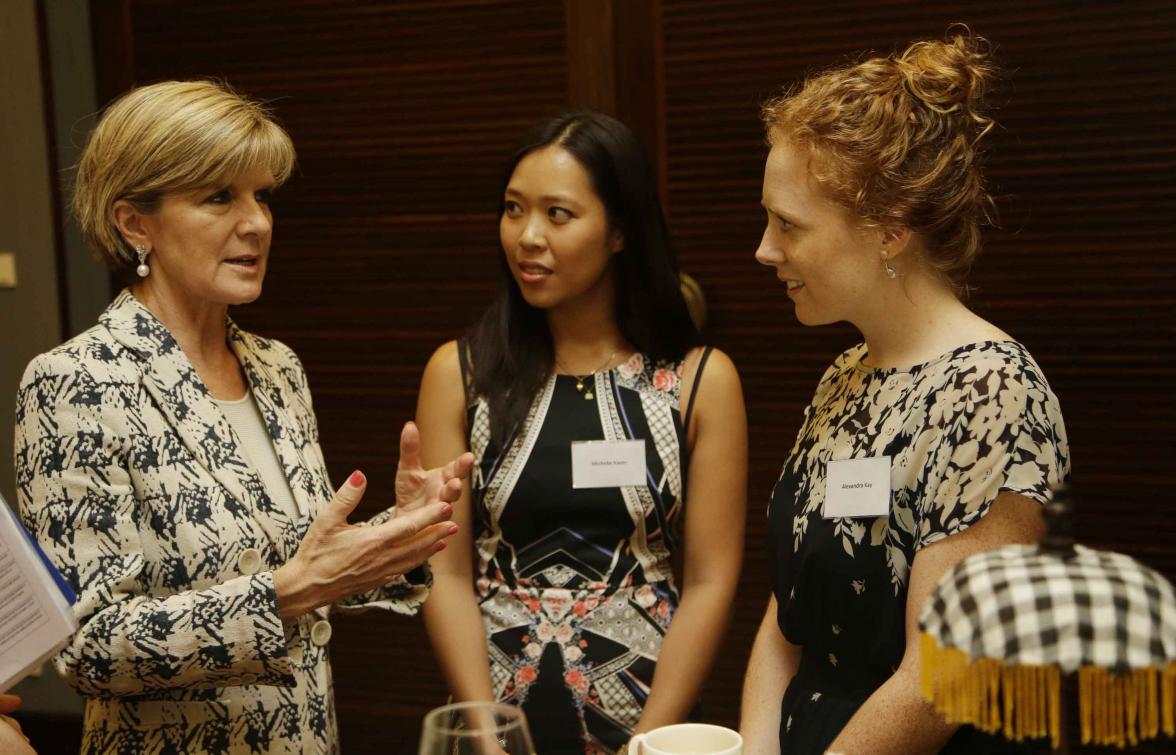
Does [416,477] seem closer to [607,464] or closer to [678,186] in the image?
[607,464]

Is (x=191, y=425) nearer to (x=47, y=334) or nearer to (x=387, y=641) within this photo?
(x=387, y=641)

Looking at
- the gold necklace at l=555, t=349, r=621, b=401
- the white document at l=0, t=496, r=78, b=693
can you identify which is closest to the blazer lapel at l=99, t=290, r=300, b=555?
the white document at l=0, t=496, r=78, b=693

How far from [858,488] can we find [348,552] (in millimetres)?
694

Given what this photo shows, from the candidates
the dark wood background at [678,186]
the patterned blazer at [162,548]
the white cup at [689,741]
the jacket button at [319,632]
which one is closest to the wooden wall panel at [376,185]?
the dark wood background at [678,186]

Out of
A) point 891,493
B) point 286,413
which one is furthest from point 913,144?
point 286,413

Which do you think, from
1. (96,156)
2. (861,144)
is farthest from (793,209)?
(96,156)

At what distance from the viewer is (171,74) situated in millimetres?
3379

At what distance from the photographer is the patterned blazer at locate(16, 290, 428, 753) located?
1562 mm

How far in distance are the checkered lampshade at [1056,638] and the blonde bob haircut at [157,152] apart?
4.29 ft

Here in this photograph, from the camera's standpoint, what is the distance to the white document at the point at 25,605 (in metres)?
1.33

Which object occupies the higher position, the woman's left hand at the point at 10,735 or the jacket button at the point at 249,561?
the jacket button at the point at 249,561

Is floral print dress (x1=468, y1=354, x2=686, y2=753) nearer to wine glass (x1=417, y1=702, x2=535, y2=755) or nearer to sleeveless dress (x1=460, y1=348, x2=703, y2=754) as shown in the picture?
sleeveless dress (x1=460, y1=348, x2=703, y2=754)

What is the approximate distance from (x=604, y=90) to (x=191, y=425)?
162cm

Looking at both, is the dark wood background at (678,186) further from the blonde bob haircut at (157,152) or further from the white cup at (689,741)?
the white cup at (689,741)
